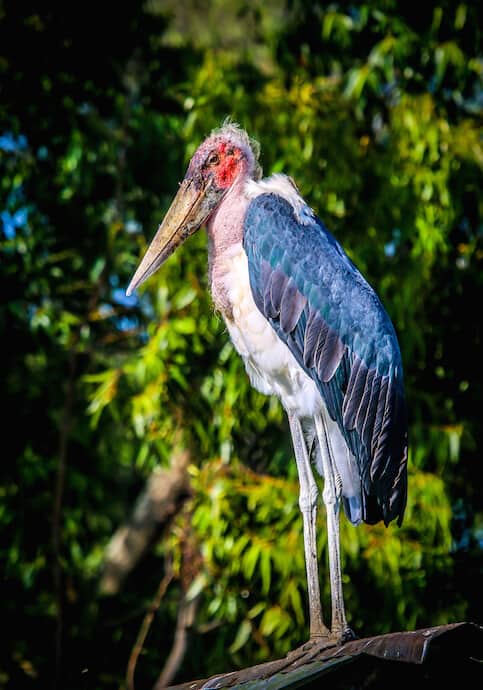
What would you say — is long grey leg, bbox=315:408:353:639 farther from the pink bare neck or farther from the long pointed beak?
the long pointed beak

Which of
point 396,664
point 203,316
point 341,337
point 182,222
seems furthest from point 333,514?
point 203,316

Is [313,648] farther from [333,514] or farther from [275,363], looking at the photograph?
[275,363]

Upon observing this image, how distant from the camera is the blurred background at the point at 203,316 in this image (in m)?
6.61

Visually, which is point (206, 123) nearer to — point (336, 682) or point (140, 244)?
point (140, 244)

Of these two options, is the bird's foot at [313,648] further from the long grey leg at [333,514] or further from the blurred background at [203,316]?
the blurred background at [203,316]

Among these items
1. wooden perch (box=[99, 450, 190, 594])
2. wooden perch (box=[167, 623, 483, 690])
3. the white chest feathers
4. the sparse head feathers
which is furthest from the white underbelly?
wooden perch (box=[99, 450, 190, 594])

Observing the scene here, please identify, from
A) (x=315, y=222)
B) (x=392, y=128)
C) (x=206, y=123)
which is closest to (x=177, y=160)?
(x=206, y=123)

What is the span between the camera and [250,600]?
22.1 ft

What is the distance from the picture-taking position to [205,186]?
15.5 ft

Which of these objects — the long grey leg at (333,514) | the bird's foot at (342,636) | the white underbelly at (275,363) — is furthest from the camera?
the white underbelly at (275,363)

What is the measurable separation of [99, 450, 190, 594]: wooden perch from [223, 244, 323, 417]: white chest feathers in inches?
149

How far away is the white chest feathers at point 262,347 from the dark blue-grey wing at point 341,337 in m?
0.04

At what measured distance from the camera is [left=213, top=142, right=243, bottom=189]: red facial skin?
4.72m

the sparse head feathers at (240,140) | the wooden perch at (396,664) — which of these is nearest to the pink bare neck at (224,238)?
the sparse head feathers at (240,140)
